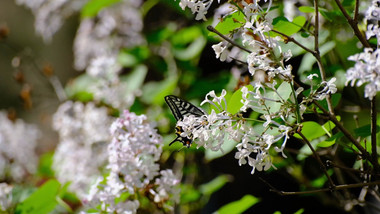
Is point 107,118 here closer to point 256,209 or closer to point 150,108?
point 150,108

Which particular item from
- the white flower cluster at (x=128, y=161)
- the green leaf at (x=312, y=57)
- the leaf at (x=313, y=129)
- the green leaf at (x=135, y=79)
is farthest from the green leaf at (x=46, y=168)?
the leaf at (x=313, y=129)

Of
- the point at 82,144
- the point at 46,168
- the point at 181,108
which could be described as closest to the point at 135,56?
the point at 82,144

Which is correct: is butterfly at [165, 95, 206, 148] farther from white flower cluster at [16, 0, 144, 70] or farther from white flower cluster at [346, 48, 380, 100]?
white flower cluster at [16, 0, 144, 70]

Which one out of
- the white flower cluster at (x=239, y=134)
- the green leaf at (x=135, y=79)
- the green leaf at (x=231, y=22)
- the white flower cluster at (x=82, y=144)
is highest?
the green leaf at (x=231, y=22)

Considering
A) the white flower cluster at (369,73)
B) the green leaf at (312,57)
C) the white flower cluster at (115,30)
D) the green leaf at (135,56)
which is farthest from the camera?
the white flower cluster at (115,30)

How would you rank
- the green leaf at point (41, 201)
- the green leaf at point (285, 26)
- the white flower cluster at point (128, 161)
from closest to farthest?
the green leaf at point (285, 26)
the white flower cluster at point (128, 161)
the green leaf at point (41, 201)

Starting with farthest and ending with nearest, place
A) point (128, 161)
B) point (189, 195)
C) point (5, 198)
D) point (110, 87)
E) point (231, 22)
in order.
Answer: point (110, 87), point (189, 195), point (5, 198), point (128, 161), point (231, 22)

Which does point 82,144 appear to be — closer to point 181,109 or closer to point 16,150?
point 16,150

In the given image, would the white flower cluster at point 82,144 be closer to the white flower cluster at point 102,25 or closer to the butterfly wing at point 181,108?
the white flower cluster at point 102,25
